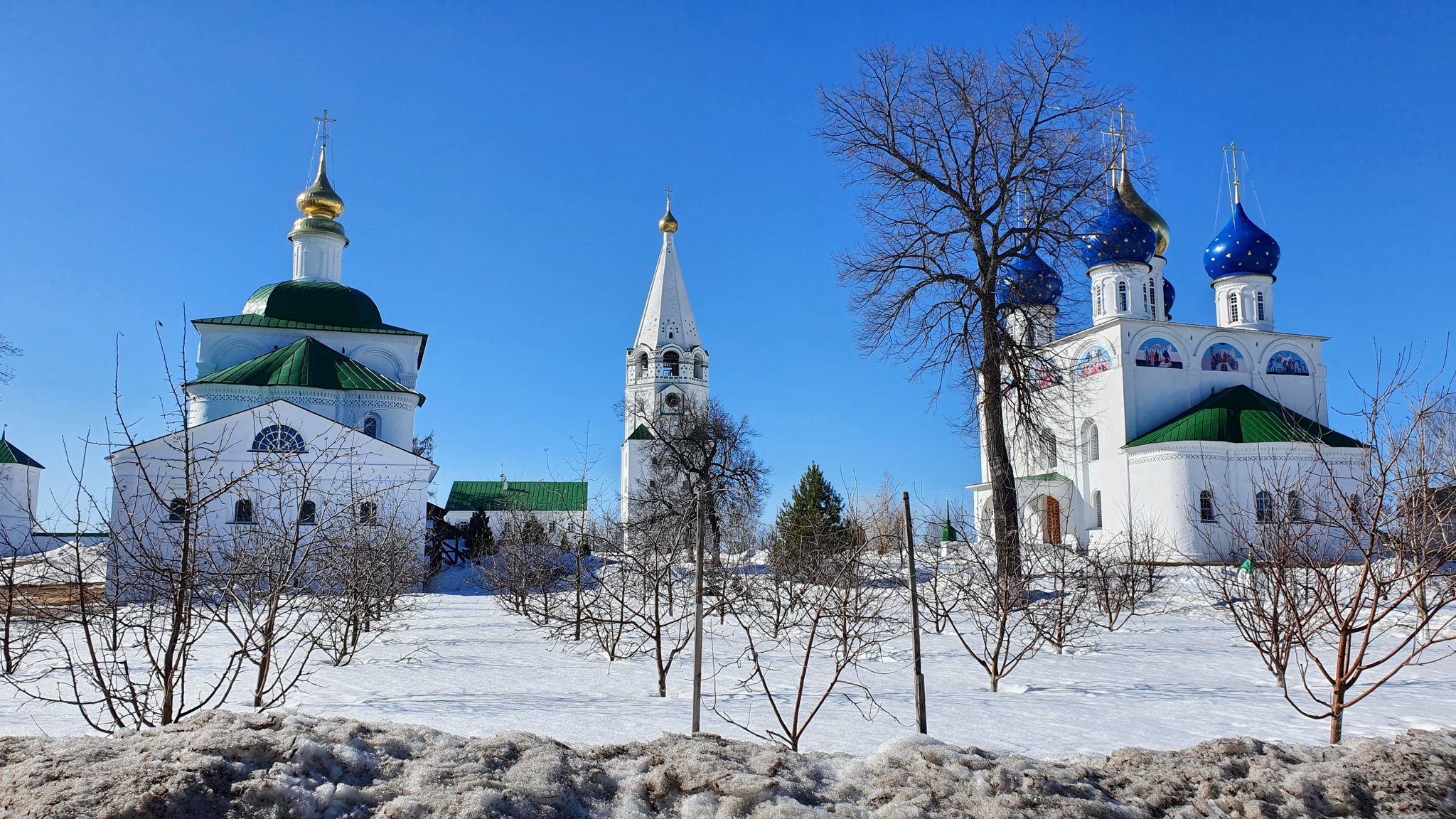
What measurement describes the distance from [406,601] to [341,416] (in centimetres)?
1121

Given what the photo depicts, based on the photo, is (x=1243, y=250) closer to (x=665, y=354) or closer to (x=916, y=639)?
(x=665, y=354)

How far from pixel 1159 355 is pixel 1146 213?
4.67 metres

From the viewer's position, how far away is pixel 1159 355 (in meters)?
27.7

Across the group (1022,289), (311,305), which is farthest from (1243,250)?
(311,305)

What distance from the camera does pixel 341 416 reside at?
2720 centimetres

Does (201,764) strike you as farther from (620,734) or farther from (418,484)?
(418,484)

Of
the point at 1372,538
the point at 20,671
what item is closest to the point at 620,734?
the point at 1372,538

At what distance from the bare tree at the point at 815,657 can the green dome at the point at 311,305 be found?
23.3 metres

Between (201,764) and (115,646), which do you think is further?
(115,646)

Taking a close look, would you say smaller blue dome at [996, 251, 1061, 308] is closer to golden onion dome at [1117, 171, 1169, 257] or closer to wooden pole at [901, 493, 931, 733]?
wooden pole at [901, 493, 931, 733]

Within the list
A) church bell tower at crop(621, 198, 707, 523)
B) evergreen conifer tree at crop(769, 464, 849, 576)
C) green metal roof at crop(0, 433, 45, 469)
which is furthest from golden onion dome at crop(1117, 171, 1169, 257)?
green metal roof at crop(0, 433, 45, 469)

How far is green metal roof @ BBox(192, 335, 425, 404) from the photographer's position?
88.0 ft

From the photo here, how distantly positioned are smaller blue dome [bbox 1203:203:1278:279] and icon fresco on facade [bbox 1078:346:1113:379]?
4745 millimetres

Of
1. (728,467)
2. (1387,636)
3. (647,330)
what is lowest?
(1387,636)
